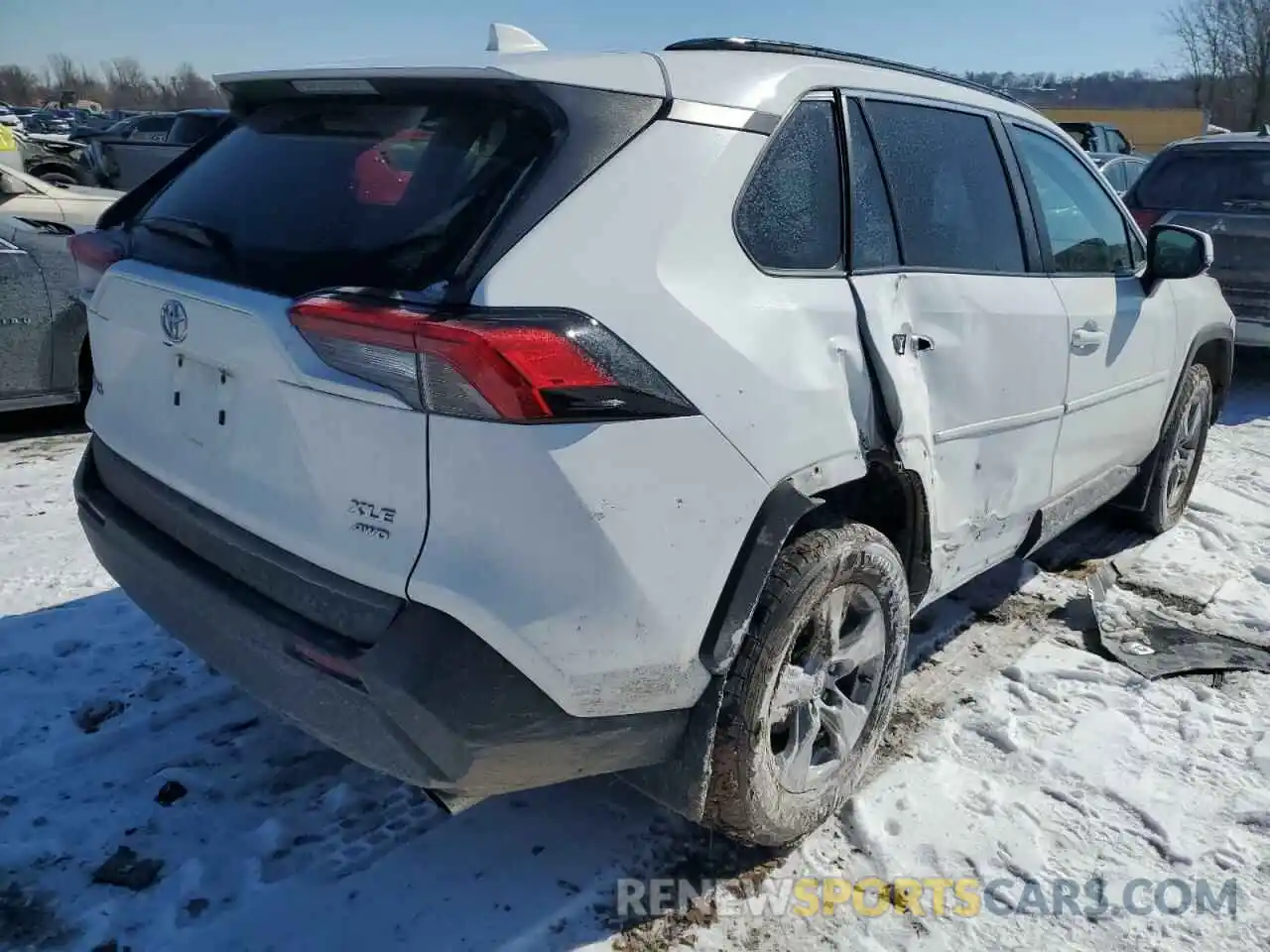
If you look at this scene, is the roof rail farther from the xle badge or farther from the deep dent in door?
the xle badge

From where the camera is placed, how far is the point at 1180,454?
495 centimetres

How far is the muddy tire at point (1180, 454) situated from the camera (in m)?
4.66

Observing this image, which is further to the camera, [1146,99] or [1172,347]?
[1146,99]

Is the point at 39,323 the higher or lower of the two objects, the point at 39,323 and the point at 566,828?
the higher

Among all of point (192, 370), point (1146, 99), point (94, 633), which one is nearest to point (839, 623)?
point (192, 370)

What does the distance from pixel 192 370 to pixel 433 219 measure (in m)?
0.68

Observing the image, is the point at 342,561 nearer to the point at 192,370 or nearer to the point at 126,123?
the point at 192,370

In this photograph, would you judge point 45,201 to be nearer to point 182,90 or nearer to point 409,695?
point 409,695

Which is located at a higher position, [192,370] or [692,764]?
[192,370]

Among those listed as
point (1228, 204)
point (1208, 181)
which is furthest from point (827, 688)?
point (1208, 181)

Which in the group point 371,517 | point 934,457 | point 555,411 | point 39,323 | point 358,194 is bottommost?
point 39,323

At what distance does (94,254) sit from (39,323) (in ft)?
9.97

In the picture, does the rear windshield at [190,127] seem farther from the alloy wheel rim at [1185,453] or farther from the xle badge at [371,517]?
the xle badge at [371,517]

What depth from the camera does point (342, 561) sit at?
1970 millimetres
